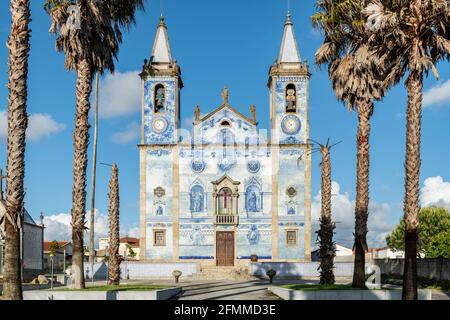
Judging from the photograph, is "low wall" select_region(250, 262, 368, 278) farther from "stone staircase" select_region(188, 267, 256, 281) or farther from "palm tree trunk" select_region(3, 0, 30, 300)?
"palm tree trunk" select_region(3, 0, 30, 300)

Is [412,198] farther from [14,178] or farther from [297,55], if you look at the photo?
[297,55]

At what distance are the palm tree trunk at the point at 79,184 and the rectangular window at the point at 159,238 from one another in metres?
25.3

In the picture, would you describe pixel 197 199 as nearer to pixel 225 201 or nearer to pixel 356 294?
pixel 225 201

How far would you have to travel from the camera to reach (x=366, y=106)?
24.3 m

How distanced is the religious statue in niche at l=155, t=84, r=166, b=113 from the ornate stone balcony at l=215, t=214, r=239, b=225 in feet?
29.2

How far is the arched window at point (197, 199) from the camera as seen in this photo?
4709 centimetres

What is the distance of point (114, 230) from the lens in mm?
26984

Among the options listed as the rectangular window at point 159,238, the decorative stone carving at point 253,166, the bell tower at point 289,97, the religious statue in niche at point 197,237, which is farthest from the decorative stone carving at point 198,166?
the bell tower at point 289,97

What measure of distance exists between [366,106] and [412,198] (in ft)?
23.9

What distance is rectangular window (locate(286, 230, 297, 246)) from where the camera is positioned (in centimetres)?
4634

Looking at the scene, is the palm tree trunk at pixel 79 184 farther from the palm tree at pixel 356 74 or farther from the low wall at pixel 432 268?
the low wall at pixel 432 268

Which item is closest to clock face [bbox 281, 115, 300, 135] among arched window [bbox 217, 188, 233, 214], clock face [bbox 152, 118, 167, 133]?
arched window [bbox 217, 188, 233, 214]

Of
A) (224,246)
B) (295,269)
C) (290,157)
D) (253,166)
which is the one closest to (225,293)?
(295,269)
